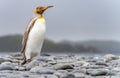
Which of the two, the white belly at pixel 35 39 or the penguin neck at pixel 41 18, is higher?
the penguin neck at pixel 41 18

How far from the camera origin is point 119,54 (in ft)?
25.2

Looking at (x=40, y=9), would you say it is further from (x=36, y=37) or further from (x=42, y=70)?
(x=42, y=70)

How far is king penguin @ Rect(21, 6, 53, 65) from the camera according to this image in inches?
227

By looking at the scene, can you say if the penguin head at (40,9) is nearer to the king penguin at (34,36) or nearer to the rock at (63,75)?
the king penguin at (34,36)

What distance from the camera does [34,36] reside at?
5.82 meters

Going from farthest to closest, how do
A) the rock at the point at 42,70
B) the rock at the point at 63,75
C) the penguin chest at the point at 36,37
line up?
the penguin chest at the point at 36,37 < the rock at the point at 42,70 < the rock at the point at 63,75

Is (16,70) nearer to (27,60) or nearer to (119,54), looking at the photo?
(27,60)

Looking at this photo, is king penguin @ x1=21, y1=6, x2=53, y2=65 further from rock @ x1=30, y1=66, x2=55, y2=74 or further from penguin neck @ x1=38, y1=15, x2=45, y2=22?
rock @ x1=30, y1=66, x2=55, y2=74

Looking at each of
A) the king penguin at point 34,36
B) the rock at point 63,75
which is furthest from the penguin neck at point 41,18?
the rock at point 63,75

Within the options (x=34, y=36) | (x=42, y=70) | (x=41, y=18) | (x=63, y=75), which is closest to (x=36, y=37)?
(x=34, y=36)

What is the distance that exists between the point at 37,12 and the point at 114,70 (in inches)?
50.1

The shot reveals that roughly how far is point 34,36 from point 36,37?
0.03m

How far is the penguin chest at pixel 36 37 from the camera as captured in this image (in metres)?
5.76

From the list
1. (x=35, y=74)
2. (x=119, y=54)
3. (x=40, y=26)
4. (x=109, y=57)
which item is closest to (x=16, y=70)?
(x=35, y=74)
